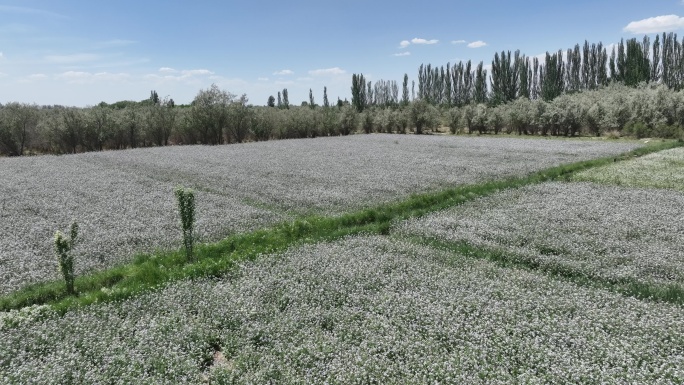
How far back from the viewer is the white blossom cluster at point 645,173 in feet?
96.1

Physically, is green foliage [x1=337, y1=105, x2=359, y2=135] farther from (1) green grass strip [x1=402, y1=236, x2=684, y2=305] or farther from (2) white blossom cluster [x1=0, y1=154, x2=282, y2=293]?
(1) green grass strip [x1=402, y1=236, x2=684, y2=305]

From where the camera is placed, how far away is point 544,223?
1970cm

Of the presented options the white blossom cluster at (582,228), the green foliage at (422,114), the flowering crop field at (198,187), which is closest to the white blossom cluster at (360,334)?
the white blossom cluster at (582,228)

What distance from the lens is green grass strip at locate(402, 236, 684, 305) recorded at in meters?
12.4

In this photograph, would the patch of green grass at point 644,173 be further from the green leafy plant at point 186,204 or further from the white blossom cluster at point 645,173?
the green leafy plant at point 186,204

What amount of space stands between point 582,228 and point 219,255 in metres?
16.6

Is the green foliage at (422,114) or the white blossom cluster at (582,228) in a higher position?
the green foliage at (422,114)

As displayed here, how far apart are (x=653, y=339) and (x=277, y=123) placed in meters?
79.7

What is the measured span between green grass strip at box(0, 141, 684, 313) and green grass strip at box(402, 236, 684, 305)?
3618 millimetres

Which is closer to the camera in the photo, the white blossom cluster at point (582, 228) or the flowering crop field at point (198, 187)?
the white blossom cluster at point (582, 228)

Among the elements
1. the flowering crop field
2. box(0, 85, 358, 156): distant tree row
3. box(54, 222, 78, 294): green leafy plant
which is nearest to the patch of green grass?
the flowering crop field

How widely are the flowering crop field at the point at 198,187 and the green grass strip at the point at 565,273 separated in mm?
8160

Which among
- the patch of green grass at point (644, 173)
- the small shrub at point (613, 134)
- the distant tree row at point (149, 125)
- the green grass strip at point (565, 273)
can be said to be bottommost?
the green grass strip at point (565, 273)

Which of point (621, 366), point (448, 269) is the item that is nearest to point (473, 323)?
point (621, 366)
